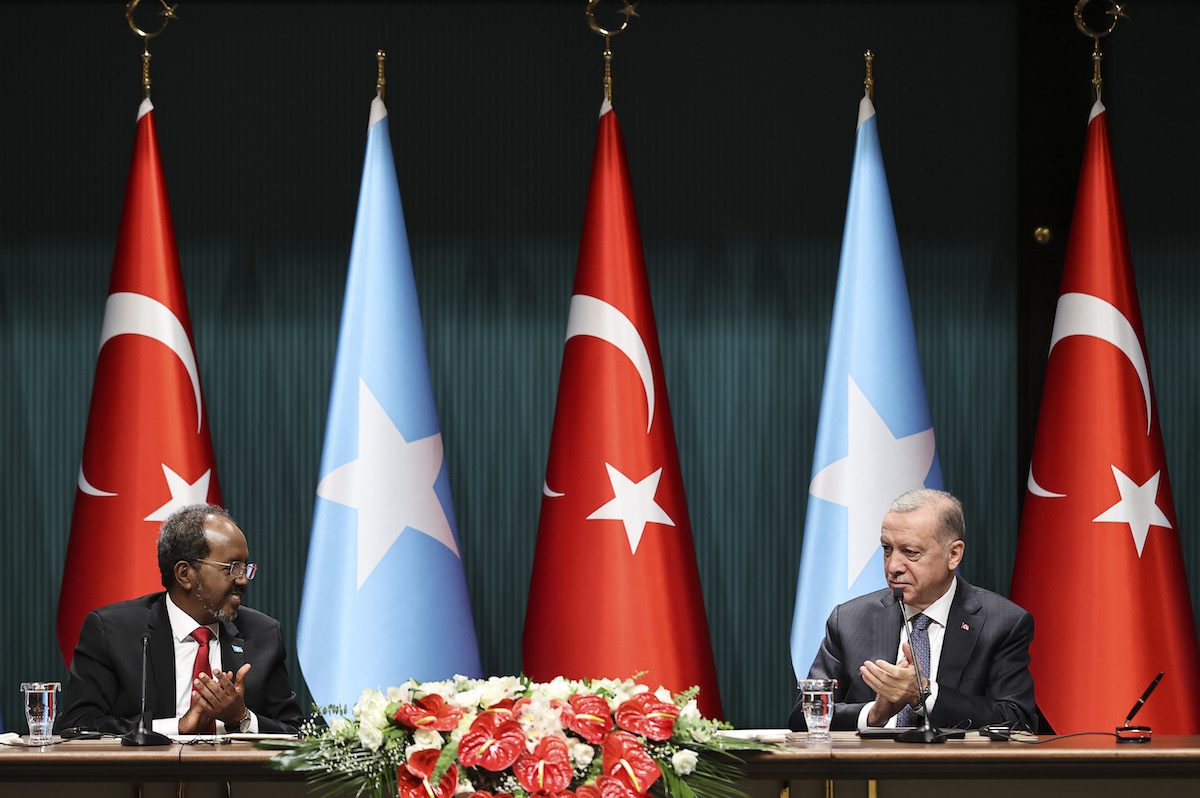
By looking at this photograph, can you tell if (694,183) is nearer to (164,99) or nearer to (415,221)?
(415,221)

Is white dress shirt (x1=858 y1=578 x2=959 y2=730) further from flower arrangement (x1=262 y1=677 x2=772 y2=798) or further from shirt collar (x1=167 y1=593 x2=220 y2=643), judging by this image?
shirt collar (x1=167 y1=593 x2=220 y2=643)

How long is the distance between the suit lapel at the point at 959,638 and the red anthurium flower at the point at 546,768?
1.65 metres

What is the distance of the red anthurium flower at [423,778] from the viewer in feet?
7.66

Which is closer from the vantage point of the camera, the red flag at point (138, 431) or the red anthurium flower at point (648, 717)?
the red anthurium flower at point (648, 717)

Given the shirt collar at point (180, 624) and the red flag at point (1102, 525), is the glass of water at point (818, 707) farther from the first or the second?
the red flag at point (1102, 525)

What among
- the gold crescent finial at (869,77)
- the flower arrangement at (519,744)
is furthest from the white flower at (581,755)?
the gold crescent finial at (869,77)

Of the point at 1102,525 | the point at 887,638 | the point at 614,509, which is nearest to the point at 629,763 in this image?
the point at 887,638

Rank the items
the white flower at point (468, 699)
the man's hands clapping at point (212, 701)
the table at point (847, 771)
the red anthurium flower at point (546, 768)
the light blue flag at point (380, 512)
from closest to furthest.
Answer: the red anthurium flower at point (546, 768) → the white flower at point (468, 699) → the table at point (847, 771) → the man's hands clapping at point (212, 701) → the light blue flag at point (380, 512)

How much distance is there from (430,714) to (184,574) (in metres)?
1.56

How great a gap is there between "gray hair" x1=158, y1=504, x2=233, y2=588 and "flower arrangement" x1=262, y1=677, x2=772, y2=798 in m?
1.28

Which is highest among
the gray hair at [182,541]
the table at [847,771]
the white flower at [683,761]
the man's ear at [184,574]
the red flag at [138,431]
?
the red flag at [138,431]

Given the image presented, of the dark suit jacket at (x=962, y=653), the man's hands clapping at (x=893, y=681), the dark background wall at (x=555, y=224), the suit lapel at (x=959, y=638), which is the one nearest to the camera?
the man's hands clapping at (x=893, y=681)

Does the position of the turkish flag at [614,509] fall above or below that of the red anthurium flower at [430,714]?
above

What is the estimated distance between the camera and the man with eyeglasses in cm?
367
